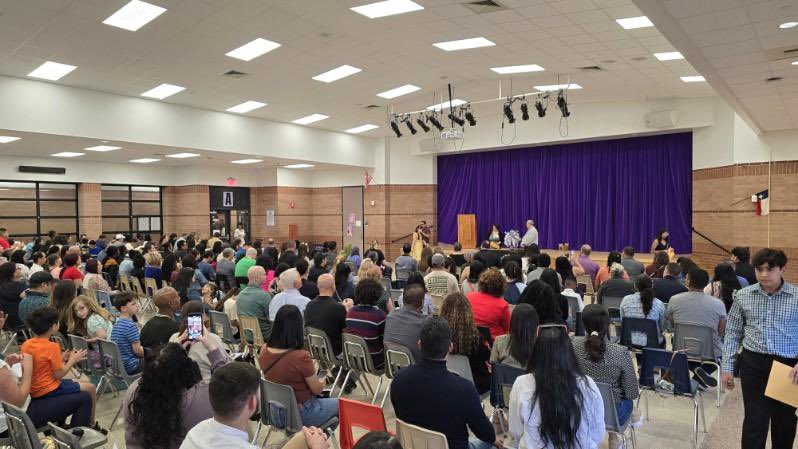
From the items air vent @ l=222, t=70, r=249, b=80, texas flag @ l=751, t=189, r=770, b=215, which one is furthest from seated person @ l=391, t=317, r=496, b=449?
texas flag @ l=751, t=189, r=770, b=215

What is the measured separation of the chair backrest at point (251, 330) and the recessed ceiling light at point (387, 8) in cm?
488

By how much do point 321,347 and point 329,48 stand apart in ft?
21.4

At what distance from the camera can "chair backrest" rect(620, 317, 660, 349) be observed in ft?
16.5

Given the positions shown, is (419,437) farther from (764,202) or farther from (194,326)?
(764,202)

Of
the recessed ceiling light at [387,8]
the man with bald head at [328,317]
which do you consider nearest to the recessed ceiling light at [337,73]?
the recessed ceiling light at [387,8]

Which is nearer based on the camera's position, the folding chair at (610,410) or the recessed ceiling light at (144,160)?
the folding chair at (610,410)

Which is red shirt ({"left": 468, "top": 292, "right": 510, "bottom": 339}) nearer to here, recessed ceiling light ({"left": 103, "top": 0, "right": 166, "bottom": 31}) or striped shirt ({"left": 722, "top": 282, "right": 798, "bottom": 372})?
striped shirt ({"left": 722, "top": 282, "right": 798, "bottom": 372})

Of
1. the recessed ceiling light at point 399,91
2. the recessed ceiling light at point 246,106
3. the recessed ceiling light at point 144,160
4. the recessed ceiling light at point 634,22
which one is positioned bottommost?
the recessed ceiling light at point 144,160

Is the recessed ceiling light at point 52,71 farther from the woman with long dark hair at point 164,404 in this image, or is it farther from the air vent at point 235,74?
the woman with long dark hair at point 164,404

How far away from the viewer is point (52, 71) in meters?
10.5

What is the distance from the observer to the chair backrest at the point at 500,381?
11.8ft

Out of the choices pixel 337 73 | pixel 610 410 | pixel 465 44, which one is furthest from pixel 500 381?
pixel 337 73

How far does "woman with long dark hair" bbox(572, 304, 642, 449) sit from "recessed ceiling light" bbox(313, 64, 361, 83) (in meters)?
8.72

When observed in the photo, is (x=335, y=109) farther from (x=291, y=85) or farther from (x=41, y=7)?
(x=41, y=7)
